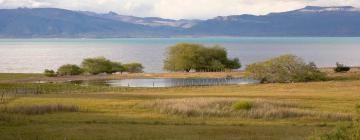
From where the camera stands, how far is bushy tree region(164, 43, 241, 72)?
5512 inches

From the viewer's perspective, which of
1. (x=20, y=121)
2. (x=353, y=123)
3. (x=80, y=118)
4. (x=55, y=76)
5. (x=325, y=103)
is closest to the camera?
(x=353, y=123)

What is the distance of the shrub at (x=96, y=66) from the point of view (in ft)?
443

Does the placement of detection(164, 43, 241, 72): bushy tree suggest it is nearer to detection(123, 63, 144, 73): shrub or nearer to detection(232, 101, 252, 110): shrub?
detection(123, 63, 144, 73): shrub

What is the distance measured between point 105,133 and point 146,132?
2.52 m

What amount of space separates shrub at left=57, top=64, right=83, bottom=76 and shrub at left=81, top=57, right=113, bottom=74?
90.8 inches

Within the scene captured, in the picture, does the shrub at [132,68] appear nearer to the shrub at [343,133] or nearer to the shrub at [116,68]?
the shrub at [116,68]

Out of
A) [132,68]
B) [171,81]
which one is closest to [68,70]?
[132,68]

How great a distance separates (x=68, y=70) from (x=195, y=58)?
32.3 metres

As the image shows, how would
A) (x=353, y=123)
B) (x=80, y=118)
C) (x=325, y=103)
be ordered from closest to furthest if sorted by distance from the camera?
1. (x=353, y=123)
2. (x=80, y=118)
3. (x=325, y=103)

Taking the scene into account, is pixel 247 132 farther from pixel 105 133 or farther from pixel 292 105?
pixel 292 105

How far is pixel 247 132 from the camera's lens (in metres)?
35.1

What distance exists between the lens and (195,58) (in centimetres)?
14162

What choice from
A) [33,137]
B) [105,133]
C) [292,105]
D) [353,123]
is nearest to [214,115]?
[292,105]

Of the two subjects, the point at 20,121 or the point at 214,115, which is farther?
the point at 214,115
